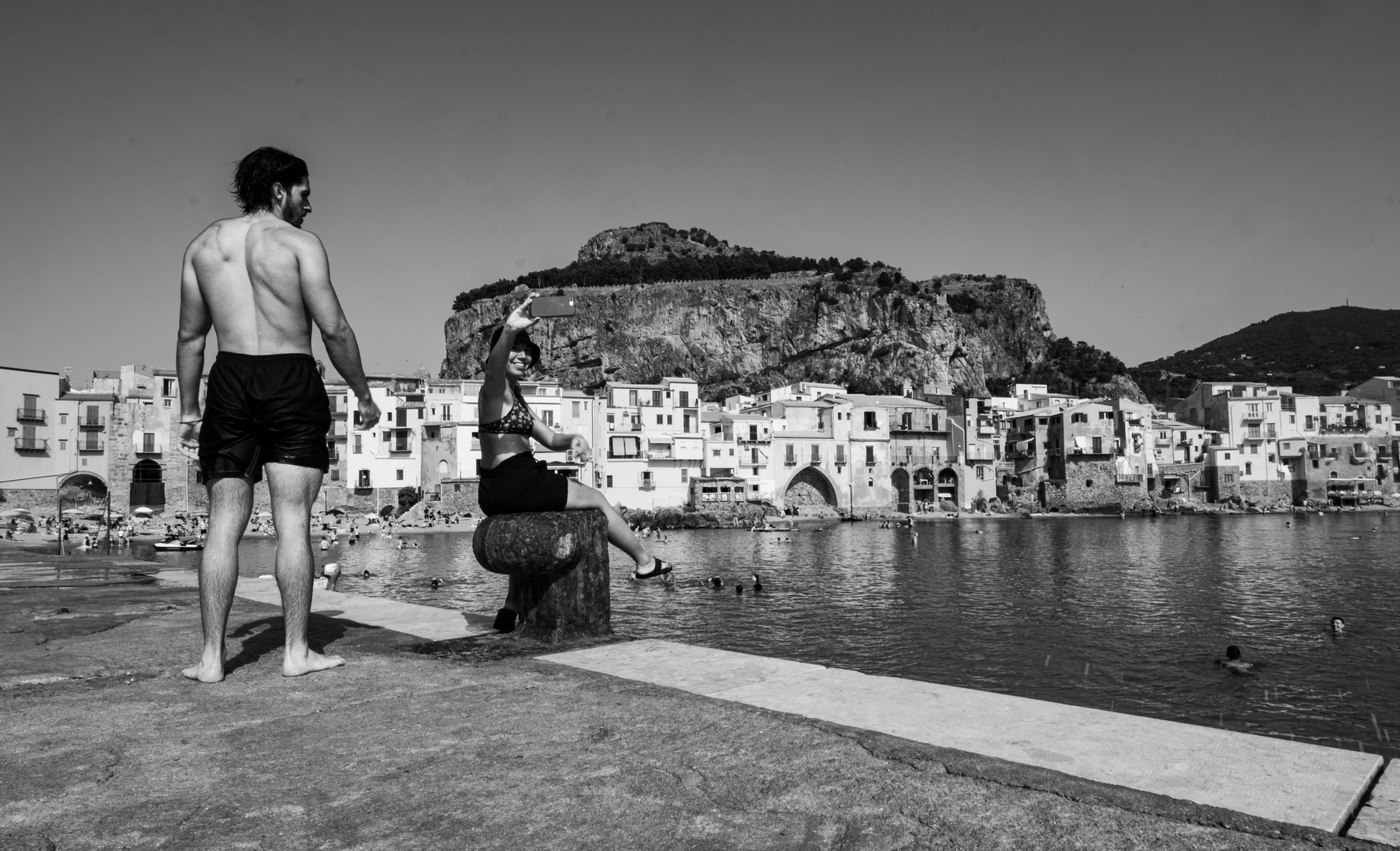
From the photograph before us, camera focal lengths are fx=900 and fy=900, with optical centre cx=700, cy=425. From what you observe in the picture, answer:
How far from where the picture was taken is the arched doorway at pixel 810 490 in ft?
246

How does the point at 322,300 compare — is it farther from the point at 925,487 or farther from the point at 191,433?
the point at 925,487

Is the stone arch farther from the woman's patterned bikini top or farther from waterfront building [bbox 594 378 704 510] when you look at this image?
the woman's patterned bikini top

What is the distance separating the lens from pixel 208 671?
367 cm

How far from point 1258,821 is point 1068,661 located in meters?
10.9

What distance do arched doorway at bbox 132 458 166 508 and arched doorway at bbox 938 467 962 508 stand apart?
62.0 m

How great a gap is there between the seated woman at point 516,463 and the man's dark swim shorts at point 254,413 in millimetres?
1270

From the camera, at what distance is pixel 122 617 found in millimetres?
5754

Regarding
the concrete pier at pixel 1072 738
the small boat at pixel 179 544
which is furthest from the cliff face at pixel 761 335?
the concrete pier at pixel 1072 738

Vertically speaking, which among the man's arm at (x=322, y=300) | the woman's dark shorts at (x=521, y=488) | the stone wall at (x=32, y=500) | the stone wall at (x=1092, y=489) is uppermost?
the man's arm at (x=322, y=300)

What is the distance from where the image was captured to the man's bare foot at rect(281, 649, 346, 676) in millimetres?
3781

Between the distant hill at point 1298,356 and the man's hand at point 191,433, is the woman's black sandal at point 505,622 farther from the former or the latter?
the distant hill at point 1298,356

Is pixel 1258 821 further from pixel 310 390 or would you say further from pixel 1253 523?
pixel 1253 523

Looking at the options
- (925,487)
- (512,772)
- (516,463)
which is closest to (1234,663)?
(516,463)

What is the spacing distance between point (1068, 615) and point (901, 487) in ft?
210
